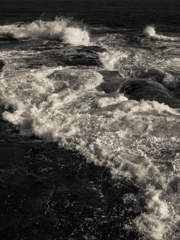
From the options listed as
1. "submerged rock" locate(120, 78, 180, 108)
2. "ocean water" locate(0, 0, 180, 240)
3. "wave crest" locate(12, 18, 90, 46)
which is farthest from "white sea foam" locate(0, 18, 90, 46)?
"submerged rock" locate(120, 78, 180, 108)

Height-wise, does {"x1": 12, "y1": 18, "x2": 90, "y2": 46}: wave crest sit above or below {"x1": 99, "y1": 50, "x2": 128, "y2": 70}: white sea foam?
above

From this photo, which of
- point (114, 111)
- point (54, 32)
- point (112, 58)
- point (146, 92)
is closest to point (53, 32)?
point (54, 32)

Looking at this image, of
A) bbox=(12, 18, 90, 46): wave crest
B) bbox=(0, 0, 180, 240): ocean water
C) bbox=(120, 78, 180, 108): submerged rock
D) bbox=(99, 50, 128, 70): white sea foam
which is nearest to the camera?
bbox=(0, 0, 180, 240): ocean water

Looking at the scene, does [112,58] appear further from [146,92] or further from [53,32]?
[53,32]

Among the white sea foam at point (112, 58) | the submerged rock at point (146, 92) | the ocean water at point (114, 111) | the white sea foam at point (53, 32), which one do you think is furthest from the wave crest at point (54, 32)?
the submerged rock at point (146, 92)

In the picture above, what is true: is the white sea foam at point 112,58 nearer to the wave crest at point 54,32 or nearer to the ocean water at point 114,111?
the ocean water at point 114,111

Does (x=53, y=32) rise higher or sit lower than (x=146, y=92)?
higher

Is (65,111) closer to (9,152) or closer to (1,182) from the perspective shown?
(9,152)

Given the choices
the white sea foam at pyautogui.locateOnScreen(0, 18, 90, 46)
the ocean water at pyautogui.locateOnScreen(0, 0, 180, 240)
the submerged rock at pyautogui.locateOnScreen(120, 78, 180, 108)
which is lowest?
the ocean water at pyautogui.locateOnScreen(0, 0, 180, 240)

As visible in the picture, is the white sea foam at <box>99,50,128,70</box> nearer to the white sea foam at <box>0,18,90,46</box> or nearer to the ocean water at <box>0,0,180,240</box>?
the ocean water at <box>0,0,180,240</box>

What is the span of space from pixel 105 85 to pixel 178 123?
3.73 m

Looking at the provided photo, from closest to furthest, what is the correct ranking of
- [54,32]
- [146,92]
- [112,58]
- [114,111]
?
[114,111], [146,92], [112,58], [54,32]

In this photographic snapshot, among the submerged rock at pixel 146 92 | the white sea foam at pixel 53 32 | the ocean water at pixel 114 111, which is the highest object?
→ the white sea foam at pixel 53 32

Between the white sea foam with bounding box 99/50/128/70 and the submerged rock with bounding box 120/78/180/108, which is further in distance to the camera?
the white sea foam with bounding box 99/50/128/70
